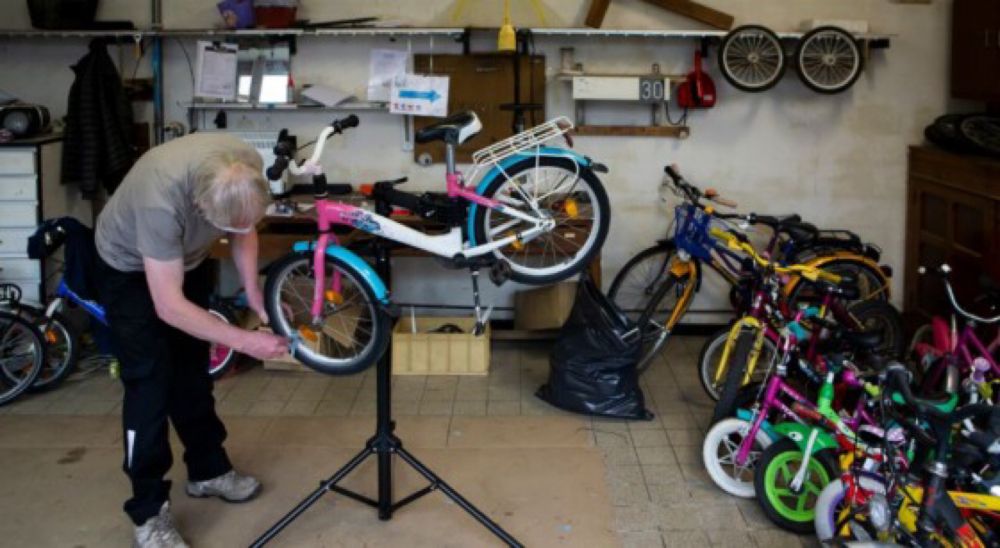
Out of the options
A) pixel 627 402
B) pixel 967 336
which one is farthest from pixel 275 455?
pixel 967 336

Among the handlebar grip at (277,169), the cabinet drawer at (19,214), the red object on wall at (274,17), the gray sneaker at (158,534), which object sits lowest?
the gray sneaker at (158,534)

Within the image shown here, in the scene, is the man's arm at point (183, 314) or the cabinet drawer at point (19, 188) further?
the cabinet drawer at point (19, 188)

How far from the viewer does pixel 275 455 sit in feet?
13.2

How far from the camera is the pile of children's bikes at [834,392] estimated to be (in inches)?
98.9

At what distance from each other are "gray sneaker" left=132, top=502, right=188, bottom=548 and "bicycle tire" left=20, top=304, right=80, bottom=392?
1.79m

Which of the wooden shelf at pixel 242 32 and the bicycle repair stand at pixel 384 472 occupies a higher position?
the wooden shelf at pixel 242 32

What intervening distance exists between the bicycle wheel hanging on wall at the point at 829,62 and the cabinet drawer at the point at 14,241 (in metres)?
3.84

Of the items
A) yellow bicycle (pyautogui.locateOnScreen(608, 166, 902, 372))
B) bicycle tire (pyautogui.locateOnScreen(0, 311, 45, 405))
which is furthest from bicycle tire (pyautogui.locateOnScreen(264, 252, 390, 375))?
bicycle tire (pyautogui.locateOnScreen(0, 311, 45, 405))

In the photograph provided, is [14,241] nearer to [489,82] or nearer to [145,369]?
[145,369]

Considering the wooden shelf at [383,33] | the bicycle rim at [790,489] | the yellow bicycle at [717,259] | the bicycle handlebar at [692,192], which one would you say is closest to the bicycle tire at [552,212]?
the bicycle rim at [790,489]

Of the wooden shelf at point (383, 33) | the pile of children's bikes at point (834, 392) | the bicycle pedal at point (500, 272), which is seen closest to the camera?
the pile of children's bikes at point (834, 392)

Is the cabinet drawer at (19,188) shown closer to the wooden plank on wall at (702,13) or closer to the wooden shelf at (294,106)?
the wooden shelf at (294,106)

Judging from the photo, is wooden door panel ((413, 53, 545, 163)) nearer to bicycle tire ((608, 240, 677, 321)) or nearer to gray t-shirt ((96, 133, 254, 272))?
bicycle tire ((608, 240, 677, 321))

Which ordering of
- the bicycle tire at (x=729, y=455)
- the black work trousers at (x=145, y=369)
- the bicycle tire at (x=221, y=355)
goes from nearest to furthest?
the black work trousers at (x=145, y=369) < the bicycle tire at (x=729, y=455) < the bicycle tire at (x=221, y=355)
